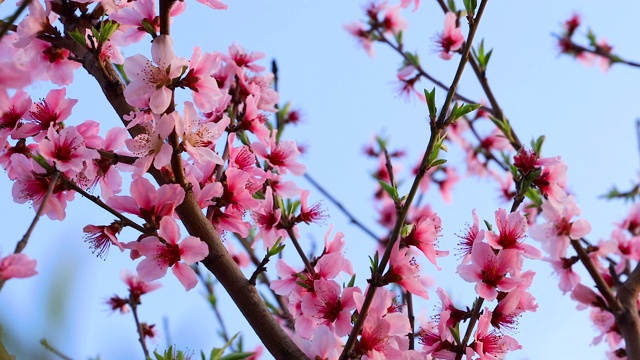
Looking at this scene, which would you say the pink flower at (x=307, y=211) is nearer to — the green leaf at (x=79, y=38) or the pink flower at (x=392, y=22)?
the green leaf at (x=79, y=38)

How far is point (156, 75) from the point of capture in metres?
1.60

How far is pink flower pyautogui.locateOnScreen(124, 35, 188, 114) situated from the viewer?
1.56m

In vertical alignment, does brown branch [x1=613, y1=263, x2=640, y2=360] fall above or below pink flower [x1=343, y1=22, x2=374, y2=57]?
below

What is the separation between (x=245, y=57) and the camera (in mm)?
2656

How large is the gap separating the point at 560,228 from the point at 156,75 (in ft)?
4.50

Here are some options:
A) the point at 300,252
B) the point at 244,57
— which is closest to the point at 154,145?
the point at 300,252

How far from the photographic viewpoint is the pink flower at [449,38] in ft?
11.2

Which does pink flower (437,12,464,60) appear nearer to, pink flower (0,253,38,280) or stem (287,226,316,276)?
stem (287,226,316,276)

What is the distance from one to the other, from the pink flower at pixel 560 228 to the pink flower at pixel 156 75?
127cm

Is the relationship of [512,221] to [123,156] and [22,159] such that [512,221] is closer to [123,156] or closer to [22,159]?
[123,156]

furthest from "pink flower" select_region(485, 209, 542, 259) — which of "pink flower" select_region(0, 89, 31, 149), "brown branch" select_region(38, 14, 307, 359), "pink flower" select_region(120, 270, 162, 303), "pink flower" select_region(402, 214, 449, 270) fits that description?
"pink flower" select_region(120, 270, 162, 303)

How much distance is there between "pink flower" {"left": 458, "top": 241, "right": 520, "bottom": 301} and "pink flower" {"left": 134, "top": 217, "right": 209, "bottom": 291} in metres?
0.72

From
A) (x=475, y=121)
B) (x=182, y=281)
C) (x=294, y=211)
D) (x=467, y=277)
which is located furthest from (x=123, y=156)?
(x=475, y=121)

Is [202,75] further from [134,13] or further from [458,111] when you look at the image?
[458,111]
